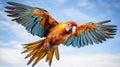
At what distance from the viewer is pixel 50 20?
3.14 meters

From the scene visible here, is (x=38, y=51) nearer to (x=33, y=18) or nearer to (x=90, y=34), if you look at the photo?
(x=33, y=18)

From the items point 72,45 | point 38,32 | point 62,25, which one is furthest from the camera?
point 72,45

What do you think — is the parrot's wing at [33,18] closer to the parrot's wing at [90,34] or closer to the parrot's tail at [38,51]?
the parrot's tail at [38,51]

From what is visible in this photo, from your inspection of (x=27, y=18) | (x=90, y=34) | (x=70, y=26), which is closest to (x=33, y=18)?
(x=27, y=18)

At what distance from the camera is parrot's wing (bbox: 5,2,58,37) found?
3.04 metres

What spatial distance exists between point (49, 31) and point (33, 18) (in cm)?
35

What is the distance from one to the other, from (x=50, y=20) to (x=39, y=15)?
24cm

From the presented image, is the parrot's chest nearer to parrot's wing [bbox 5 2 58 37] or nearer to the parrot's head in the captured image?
the parrot's head

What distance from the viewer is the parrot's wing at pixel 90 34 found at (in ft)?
11.8

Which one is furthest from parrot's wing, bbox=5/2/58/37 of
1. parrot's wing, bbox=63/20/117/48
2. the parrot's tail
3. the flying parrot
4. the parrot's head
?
parrot's wing, bbox=63/20/117/48

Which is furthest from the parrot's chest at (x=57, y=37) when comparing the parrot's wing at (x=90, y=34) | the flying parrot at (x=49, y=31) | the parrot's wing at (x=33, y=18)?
the parrot's wing at (x=90, y=34)

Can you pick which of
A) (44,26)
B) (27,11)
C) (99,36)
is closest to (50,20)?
(44,26)

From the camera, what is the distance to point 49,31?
10.2 ft

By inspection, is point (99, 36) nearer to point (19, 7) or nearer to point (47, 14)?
point (47, 14)
